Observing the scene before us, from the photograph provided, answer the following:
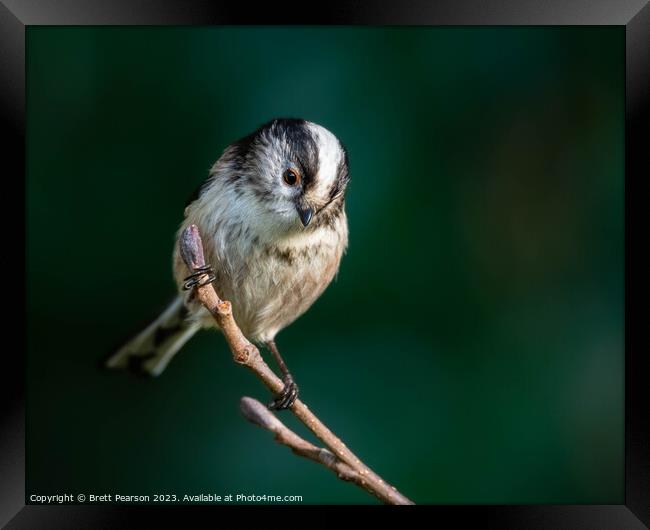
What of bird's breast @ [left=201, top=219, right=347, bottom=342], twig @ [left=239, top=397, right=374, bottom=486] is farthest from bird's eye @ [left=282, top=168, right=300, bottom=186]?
twig @ [left=239, top=397, right=374, bottom=486]

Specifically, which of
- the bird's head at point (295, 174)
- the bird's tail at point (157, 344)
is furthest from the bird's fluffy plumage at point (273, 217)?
the bird's tail at point (157, 344)

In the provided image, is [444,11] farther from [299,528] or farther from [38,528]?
[38,528]

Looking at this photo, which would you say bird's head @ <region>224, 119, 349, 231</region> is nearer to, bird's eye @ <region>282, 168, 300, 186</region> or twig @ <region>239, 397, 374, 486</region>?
bird's eye @ <region>282, 168, 300, 186</region>

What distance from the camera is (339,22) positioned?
6.31ft

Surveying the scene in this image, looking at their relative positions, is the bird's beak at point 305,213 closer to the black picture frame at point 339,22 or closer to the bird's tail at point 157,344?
the black picture frame at point 339,22

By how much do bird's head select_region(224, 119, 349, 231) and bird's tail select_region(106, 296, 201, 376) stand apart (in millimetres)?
764

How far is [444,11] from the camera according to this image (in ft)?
6.21

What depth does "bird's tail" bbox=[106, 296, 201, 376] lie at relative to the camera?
2.74 m

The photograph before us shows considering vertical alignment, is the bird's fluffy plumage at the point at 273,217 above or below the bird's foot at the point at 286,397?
above

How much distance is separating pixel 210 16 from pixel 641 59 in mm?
1200

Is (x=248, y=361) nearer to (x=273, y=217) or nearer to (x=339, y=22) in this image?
(x=273, y=217)

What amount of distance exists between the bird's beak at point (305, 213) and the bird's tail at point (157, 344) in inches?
34.0

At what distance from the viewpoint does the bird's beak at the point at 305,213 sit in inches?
79.5

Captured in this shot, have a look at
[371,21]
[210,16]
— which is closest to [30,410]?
[210,16]
